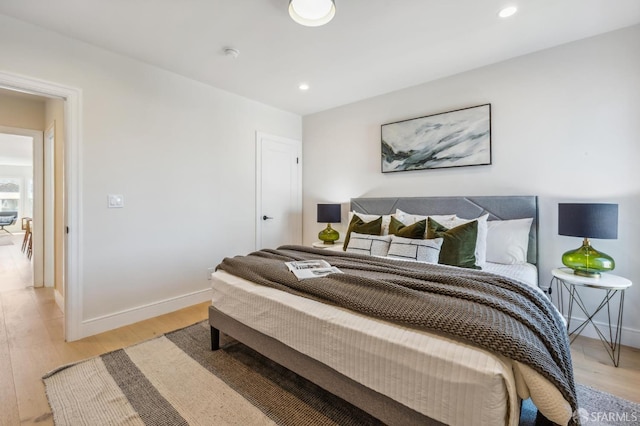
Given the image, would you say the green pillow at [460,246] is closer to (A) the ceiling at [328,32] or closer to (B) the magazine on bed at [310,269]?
(B) the magazine on bed at [310,269]

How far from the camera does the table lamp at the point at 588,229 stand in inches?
77.4

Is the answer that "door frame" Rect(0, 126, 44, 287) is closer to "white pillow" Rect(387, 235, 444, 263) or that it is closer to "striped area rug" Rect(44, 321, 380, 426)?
"striped area rug" Rect(44, 321, 380, 426)

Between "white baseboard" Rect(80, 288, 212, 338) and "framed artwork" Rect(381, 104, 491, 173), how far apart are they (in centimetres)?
275

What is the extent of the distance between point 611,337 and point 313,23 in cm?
336

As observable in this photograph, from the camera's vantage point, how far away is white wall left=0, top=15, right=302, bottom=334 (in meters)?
2.40

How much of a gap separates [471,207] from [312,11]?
2.28 metres

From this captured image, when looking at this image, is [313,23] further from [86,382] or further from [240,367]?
[86,382]

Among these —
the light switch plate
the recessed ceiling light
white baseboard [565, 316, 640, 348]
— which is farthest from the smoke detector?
white baseboard [565, 316, 640, 348]

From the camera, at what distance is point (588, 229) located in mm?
1997

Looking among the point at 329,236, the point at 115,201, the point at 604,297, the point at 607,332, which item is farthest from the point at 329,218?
the point at 607,332

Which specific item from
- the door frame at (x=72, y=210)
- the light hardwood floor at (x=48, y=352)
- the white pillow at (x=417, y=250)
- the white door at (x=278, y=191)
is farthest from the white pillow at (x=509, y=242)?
the door frame at (x=72, y=210)

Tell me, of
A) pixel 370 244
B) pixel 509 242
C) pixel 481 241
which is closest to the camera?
pixel 481 241

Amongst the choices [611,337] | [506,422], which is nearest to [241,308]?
[506,422]

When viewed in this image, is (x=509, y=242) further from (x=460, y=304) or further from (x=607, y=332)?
(x=460, y=304)
